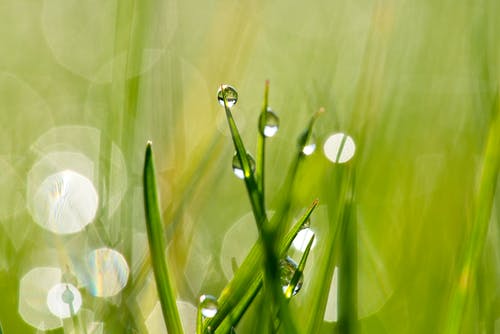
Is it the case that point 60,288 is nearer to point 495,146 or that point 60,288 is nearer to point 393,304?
point 393,304

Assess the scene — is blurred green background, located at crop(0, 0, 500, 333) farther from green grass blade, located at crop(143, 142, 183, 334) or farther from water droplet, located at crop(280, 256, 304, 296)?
green grass blade, located at crop(143, 142, 183, 334)

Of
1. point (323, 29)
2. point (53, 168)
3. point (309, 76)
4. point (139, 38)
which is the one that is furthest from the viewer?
point (323, 29)

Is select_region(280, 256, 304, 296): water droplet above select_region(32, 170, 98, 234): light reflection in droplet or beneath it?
beneath

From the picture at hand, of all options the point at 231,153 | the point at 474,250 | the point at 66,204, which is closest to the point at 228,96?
the point at 474,250

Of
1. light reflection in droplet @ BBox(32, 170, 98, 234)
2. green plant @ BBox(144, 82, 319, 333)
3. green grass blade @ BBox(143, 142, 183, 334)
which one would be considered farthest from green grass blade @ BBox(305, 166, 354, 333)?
light reflection in droplet @ BBox(32, 170, 98, 234)

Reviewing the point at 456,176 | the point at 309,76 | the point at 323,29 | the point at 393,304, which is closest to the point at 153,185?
the point at 393,304

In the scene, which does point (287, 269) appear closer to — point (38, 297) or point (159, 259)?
point (159, 259)
